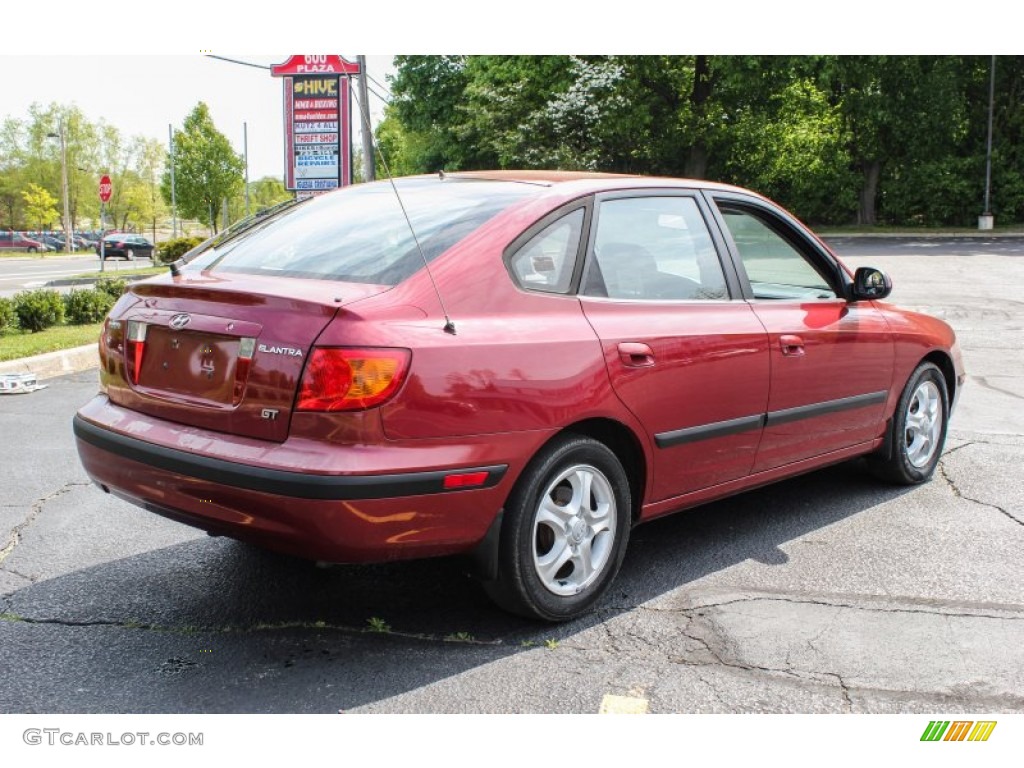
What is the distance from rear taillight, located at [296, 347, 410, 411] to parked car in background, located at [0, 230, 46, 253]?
2568 inches

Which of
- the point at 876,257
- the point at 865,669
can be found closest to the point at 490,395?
the point at 865,669

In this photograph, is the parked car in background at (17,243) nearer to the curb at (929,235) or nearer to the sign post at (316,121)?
the sign post at (316,121)

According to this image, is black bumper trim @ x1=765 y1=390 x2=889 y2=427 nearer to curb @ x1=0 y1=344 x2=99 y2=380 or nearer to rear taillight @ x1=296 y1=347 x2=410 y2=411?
rear taillight @ x1=296 y1=347 x2=410 y2=411

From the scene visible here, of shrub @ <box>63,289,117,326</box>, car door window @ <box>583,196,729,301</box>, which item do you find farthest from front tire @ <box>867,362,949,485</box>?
shrub @ <box>63,289,117,326</box>

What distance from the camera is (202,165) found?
58594 millimetres

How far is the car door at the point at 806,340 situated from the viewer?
4406 mm

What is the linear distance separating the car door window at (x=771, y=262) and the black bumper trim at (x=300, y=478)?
1880 mm

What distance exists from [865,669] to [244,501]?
208cm

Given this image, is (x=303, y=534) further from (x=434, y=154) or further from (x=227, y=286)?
(x=434, y=154)

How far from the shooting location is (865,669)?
10.7 ft

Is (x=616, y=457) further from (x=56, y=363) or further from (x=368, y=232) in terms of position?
(x=56, y=363)

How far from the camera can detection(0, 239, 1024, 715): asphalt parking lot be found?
10.1 feet

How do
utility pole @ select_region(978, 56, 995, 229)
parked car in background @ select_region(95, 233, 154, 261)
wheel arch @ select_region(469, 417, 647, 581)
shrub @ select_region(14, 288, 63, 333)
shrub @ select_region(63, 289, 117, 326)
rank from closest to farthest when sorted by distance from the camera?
wheel arch @ select_region(469, 417, 647, 581) → shrub @ select_region(14, 288, 63, 333) → shrub @ select_region(63, 289, 117, 326) → utility pole @ select_region(978, 56, 995, 229) → parked car in background @ select_region(95, 233, 154, 261)

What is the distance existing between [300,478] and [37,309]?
992cm
